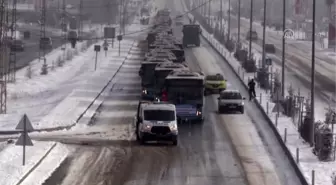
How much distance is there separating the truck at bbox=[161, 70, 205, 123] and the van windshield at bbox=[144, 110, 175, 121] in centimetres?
570

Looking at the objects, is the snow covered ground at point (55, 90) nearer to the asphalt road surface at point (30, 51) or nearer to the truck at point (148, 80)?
the asphalt road surface at point (30, 51)

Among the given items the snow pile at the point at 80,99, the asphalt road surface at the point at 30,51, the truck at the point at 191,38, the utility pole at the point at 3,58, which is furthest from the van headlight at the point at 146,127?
the truck at the point at 191,38

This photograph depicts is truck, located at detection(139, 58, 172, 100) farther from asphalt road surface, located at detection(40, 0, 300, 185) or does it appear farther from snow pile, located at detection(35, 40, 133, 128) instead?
snow pile, located at detection(35, 40, 133, 128)

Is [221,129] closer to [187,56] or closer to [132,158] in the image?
[132,158]

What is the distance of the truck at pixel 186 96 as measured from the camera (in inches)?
1650

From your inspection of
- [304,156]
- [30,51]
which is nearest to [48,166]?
[304,156]

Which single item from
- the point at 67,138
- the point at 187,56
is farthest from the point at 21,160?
the point at 187,56

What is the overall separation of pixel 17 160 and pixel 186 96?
47.5 ft

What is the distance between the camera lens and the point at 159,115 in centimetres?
3581

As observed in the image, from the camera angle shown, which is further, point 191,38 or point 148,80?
point 191,38

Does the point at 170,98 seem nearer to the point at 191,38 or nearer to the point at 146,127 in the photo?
the point at 146,127

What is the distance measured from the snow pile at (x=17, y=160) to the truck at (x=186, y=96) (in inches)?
388

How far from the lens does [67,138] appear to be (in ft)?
120

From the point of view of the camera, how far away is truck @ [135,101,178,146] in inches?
1380
